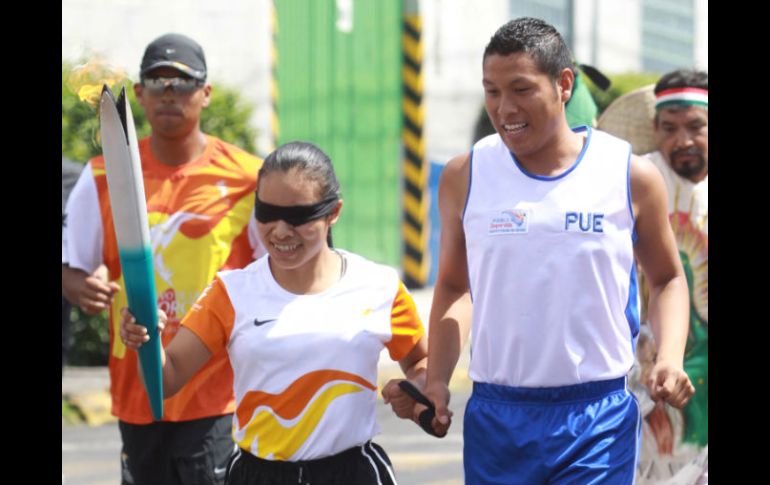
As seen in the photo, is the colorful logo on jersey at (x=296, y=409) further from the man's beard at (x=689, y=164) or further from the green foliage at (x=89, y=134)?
the green foliage at (x=89, y=134)

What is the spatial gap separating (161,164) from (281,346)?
1.50 metres

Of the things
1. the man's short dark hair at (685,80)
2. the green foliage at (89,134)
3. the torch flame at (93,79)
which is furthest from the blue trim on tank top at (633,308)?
the green foliage at (89,134)

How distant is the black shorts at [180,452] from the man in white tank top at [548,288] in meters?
1.38

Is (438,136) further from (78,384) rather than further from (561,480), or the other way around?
(561,480)

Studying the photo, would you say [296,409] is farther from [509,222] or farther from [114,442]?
[114,442]

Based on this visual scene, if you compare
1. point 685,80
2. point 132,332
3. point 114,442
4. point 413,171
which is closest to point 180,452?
point 132,332

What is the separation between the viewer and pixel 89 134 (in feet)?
34.1

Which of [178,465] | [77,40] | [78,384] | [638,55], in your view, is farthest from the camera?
[638,55]

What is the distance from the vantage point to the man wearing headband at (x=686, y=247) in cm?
630

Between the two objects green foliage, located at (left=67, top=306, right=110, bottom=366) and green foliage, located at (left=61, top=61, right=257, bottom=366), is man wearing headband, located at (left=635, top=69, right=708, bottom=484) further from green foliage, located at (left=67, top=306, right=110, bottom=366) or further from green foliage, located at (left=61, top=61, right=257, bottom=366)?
green foliage, located at (left=67, top=306, right=110, bottom=366)

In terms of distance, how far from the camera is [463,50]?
1889cm

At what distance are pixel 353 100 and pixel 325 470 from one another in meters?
12.7

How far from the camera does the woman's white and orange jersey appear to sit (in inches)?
181

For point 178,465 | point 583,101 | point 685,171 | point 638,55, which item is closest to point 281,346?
point 178,465
